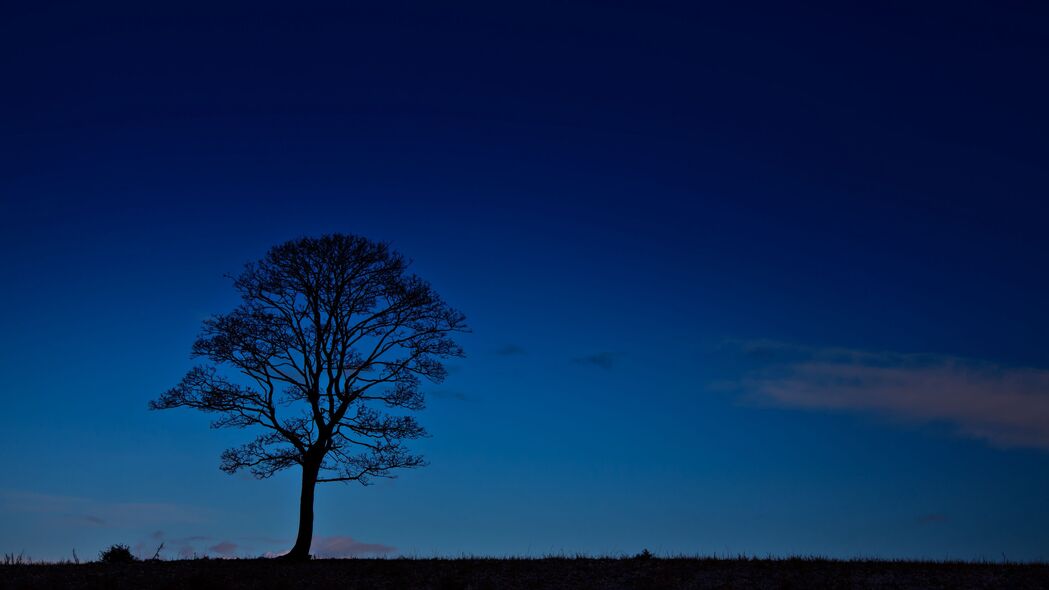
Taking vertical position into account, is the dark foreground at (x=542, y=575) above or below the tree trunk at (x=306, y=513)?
below

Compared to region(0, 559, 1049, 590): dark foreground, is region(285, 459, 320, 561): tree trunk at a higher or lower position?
higher

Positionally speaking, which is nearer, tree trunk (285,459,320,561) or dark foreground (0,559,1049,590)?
dark foreground (0,559,1049,590)

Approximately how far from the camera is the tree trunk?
32.5 meters

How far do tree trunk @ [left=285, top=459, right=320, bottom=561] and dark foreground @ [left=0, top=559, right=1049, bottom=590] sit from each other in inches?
85.2

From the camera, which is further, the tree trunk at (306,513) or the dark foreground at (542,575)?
the tree trunk at (306,513)

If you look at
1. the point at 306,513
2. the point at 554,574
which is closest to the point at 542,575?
the point at 554,574

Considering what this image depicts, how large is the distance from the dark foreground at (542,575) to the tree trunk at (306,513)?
216cm

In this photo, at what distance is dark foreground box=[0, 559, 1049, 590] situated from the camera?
80.6 ft

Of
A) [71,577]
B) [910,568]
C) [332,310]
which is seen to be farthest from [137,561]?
[910,568]

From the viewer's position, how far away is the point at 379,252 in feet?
116

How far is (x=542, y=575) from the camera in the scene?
88.9 feet

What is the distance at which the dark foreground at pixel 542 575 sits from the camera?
2456cm

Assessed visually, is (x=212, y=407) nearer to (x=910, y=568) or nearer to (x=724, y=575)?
(x=724, y=575)

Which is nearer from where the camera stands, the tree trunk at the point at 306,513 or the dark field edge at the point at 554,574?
the dark field edge at the point at 554,574
